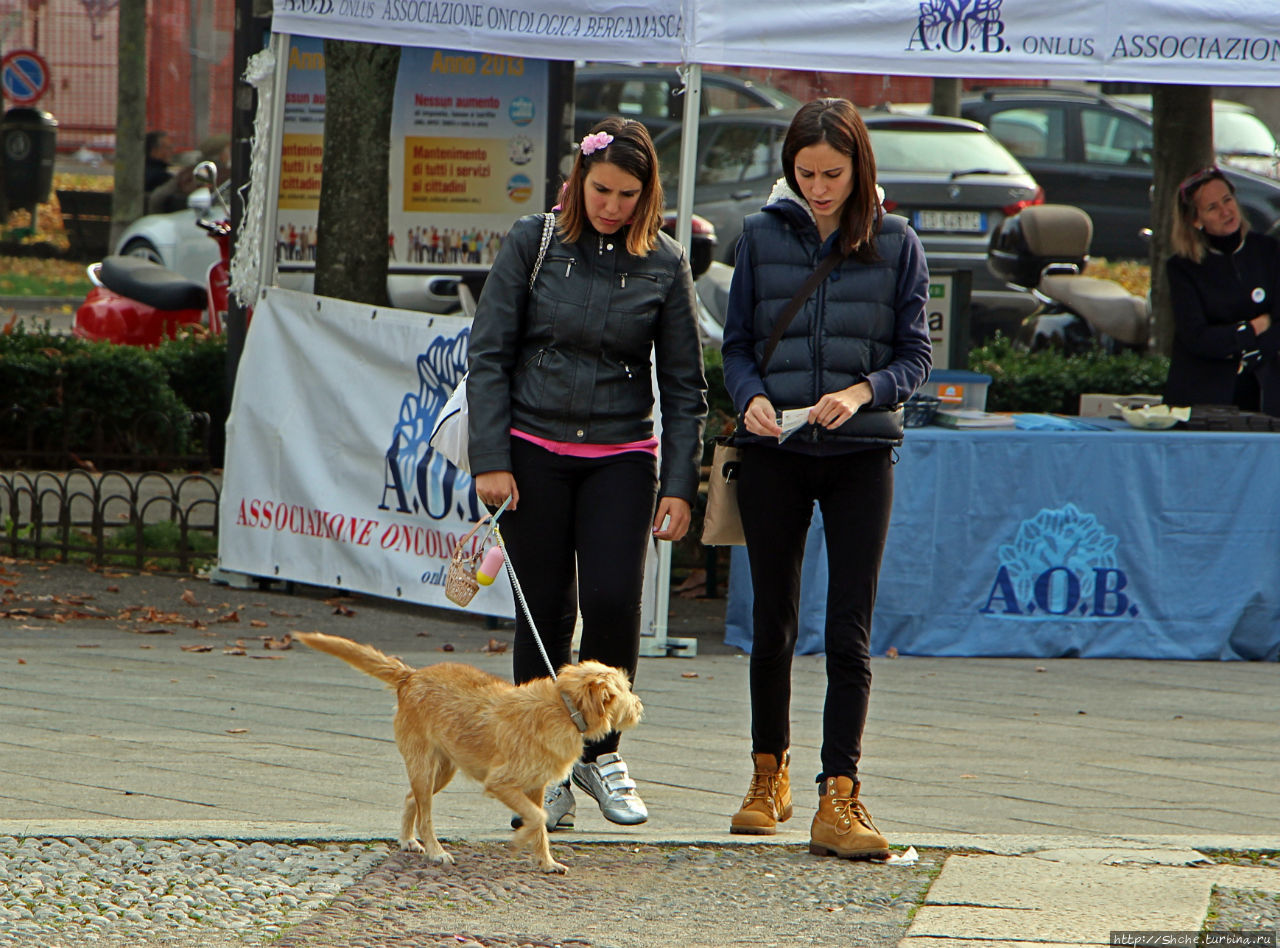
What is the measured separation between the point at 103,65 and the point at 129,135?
1448cm

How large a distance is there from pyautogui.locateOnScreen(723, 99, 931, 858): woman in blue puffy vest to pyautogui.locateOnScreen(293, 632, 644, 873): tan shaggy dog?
0.60 metres

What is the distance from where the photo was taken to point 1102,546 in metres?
7.31

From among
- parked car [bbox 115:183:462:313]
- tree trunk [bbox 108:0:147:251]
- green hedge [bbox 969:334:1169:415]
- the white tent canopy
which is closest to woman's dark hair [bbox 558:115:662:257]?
the white tent canopy

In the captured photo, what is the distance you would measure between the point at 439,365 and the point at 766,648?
340 cm

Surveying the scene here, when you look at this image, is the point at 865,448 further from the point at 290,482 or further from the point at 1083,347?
the point at 1083,347

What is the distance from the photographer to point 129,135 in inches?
812

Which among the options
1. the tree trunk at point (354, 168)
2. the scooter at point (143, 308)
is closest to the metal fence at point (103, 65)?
the scooter at point (143, 308)

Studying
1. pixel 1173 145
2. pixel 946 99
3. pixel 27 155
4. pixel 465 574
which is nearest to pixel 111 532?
pixel 465 574

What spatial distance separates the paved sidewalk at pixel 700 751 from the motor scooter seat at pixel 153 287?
5140 millimetres

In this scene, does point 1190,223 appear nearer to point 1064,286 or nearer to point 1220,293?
point 1220,293

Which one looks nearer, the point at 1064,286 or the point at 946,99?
the point at 1064,286

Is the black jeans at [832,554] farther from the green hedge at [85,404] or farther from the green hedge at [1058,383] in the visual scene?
the green hedge at [85,404]

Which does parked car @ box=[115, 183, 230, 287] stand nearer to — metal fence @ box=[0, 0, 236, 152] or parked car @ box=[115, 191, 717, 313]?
parked car @ box=[115, 191, 717, 313]

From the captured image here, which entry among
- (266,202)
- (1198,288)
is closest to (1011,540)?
(1198,288)
